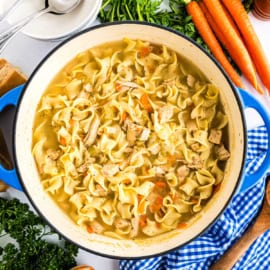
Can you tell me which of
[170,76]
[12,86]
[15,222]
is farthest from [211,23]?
[15,222]

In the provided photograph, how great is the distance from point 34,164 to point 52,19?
1024mm

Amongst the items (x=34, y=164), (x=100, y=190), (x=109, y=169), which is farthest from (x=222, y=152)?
(x=34, y=164)

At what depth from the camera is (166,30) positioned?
12.6 feet

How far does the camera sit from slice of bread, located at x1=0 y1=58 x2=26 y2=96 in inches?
165

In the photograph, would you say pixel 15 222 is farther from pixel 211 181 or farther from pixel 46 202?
pixel 211 181

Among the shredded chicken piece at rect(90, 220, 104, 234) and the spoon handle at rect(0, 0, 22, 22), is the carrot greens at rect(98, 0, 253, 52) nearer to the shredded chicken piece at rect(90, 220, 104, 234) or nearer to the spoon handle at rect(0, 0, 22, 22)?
the spoon handle at rect(0, 0, 22, 22)

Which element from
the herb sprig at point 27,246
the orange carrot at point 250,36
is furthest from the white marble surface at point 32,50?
the herb sprig at point 27,246

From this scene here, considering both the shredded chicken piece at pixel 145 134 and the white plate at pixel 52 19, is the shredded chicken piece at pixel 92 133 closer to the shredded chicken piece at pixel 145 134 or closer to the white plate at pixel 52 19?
the shredded chicken piece at pixel 145 134

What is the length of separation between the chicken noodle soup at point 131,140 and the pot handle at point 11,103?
21 centimetres

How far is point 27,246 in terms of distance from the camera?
430 cm

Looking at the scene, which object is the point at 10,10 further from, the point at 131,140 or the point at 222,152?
the point at 222,152

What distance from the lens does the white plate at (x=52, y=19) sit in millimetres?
4160

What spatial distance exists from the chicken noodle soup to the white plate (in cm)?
22

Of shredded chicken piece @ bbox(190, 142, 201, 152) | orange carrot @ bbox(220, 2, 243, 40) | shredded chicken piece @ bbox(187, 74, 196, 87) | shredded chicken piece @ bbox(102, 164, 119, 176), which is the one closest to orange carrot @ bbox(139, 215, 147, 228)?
shredded chicken piece @ bbox(102, 164, 119, 176)
